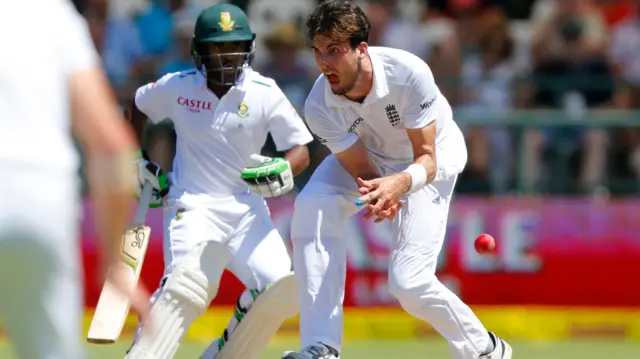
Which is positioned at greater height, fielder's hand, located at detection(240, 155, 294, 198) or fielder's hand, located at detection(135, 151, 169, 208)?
fielder's hand, located at detection(240, 155, 294, 198)

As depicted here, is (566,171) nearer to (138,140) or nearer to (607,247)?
(607,247)

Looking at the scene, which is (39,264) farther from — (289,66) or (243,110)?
(289,66)

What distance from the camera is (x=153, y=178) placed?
6.14 m

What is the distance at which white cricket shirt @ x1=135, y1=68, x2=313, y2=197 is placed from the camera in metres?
6.09

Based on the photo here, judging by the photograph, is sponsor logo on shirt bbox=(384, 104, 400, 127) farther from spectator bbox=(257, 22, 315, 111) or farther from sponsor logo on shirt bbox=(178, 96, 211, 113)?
spectator bbox=(257, 22, 315, 111)

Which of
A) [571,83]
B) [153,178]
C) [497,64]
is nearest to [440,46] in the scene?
[497,64]

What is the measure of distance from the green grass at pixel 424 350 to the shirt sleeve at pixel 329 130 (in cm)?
270

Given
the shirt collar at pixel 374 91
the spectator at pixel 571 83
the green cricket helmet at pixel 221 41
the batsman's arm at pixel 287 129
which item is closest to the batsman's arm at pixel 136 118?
the green cricket helmet at pixel 221 41

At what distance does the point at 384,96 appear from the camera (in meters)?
5.47

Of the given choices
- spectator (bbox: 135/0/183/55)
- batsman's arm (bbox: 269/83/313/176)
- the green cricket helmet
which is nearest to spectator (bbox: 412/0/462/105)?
spectator (bbox: 135/0/183/55)

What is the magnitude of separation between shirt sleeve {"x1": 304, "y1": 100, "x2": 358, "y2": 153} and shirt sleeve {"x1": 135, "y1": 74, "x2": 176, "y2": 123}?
89 centimetres

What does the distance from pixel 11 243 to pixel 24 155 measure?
0.22 metres

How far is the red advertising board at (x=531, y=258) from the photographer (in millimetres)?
9258

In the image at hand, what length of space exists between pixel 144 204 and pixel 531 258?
4087 mm
